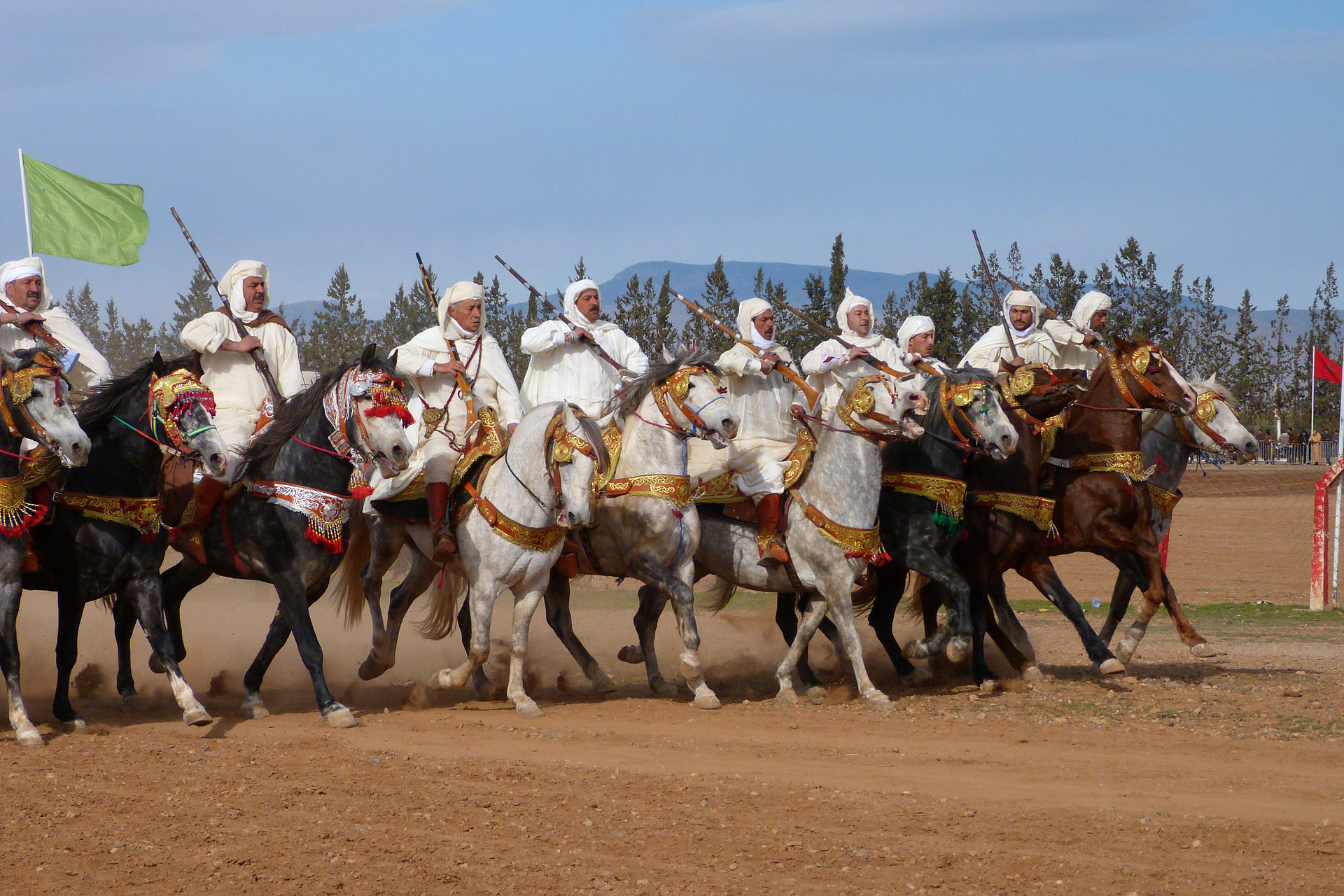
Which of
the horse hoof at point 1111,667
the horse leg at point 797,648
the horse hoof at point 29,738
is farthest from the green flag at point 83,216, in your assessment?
the horse hoof at point 1111,667

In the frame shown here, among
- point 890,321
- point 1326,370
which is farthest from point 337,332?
point 1326,370

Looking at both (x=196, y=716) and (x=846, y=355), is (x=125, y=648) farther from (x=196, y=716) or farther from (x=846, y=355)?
(x=846, y=355)

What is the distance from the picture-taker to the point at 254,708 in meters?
9.91

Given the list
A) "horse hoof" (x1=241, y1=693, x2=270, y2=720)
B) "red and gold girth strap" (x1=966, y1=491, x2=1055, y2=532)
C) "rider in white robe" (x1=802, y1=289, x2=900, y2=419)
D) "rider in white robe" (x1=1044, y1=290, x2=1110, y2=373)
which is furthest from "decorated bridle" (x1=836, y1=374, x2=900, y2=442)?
"horse hoof" (x1=241, y1=693, x2=270, y2=720)

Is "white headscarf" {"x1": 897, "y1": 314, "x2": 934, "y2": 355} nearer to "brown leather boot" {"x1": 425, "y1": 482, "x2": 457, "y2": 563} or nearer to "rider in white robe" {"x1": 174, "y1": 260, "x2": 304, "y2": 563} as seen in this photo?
"brown leather boot" {"x1": 425, "y1": 482, "x2": 457, "y2": 563}

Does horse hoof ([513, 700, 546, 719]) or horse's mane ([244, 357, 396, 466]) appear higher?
horse's mane ([244, 357, 396, 466])

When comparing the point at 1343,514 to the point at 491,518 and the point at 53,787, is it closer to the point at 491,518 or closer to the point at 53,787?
the point at 491,518

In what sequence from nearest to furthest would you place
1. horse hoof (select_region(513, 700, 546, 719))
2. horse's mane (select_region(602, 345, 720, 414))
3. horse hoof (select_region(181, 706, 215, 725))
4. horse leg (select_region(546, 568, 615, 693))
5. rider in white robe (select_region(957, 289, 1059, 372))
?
horse hoof (select_region(181, 706, 215, 725)), horse hoof (select_region(513, 700, 546, 719)), horse's mane (select_region(602, 345, 720, 414)), horse leg (select_region(546, 568, 615, 693)), rider in white robe (select_region(957, 289, 1059, 372))

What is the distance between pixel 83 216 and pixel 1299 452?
46.9 metres

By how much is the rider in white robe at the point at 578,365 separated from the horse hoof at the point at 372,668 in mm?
2421

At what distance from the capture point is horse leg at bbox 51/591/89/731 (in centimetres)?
922

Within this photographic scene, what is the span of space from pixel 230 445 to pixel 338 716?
210 centimetres

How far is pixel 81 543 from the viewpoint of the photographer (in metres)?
9.07

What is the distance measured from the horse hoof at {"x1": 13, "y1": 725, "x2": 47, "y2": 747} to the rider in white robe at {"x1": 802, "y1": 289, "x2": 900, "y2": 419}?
610 cm
